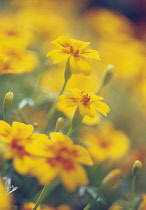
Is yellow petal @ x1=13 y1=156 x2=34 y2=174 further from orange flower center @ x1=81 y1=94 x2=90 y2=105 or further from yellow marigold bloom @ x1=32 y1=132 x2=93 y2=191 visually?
orange flower center @ x1=81 y1=94 x2=90 y2=105

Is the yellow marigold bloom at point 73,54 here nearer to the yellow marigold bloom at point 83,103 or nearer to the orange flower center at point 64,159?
the yellow marigold bloom at point 83,103

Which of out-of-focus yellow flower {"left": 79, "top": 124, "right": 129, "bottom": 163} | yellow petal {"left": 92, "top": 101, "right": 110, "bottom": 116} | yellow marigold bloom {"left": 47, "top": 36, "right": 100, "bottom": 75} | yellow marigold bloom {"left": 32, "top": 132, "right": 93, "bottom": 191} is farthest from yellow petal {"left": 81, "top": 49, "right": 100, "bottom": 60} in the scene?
out-of-focus yellow flower {"left": 79, "top": 124, "right": 129, "bottom": 163}

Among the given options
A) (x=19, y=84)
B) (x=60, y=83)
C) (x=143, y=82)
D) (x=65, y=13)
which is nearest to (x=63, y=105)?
(x=19, y=84)

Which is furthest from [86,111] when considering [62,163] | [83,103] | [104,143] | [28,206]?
[104,143]

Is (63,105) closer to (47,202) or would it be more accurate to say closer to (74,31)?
(47,202)

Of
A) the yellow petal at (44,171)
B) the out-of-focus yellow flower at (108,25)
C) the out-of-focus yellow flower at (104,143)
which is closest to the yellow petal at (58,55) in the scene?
the yellow petal at (44,171)

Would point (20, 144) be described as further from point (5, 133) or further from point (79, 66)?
point (79, 66)
